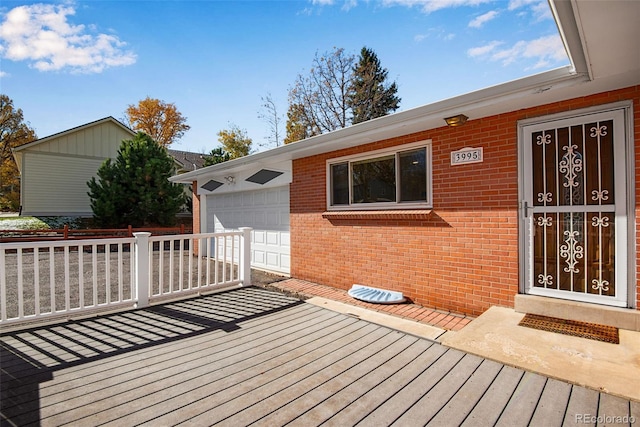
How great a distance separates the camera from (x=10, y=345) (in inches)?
119

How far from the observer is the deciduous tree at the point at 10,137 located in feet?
84.6

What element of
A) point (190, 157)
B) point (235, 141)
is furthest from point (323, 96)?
point (190, 157)

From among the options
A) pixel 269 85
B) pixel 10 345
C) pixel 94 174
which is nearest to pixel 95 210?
pixel 94 174

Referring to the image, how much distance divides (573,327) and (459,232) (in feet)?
4.65

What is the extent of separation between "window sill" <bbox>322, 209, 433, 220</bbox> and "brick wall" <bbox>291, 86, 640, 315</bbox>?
56 millimetres

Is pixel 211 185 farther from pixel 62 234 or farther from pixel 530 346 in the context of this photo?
pixel 62 234

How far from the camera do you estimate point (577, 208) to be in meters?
3.20

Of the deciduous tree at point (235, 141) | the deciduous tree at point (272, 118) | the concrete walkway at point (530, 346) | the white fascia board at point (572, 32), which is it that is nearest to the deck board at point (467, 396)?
the concrete walkway at point (530, 346)

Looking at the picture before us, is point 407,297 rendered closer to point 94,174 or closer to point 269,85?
point 269,85

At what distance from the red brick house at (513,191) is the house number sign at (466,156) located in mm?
12

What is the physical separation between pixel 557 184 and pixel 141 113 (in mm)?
28581

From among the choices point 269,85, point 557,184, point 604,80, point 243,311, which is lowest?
point 243,311

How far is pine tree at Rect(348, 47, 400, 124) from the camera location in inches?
792

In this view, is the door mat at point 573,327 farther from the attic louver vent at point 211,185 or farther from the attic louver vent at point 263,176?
the attic louver vent at point 211,185
